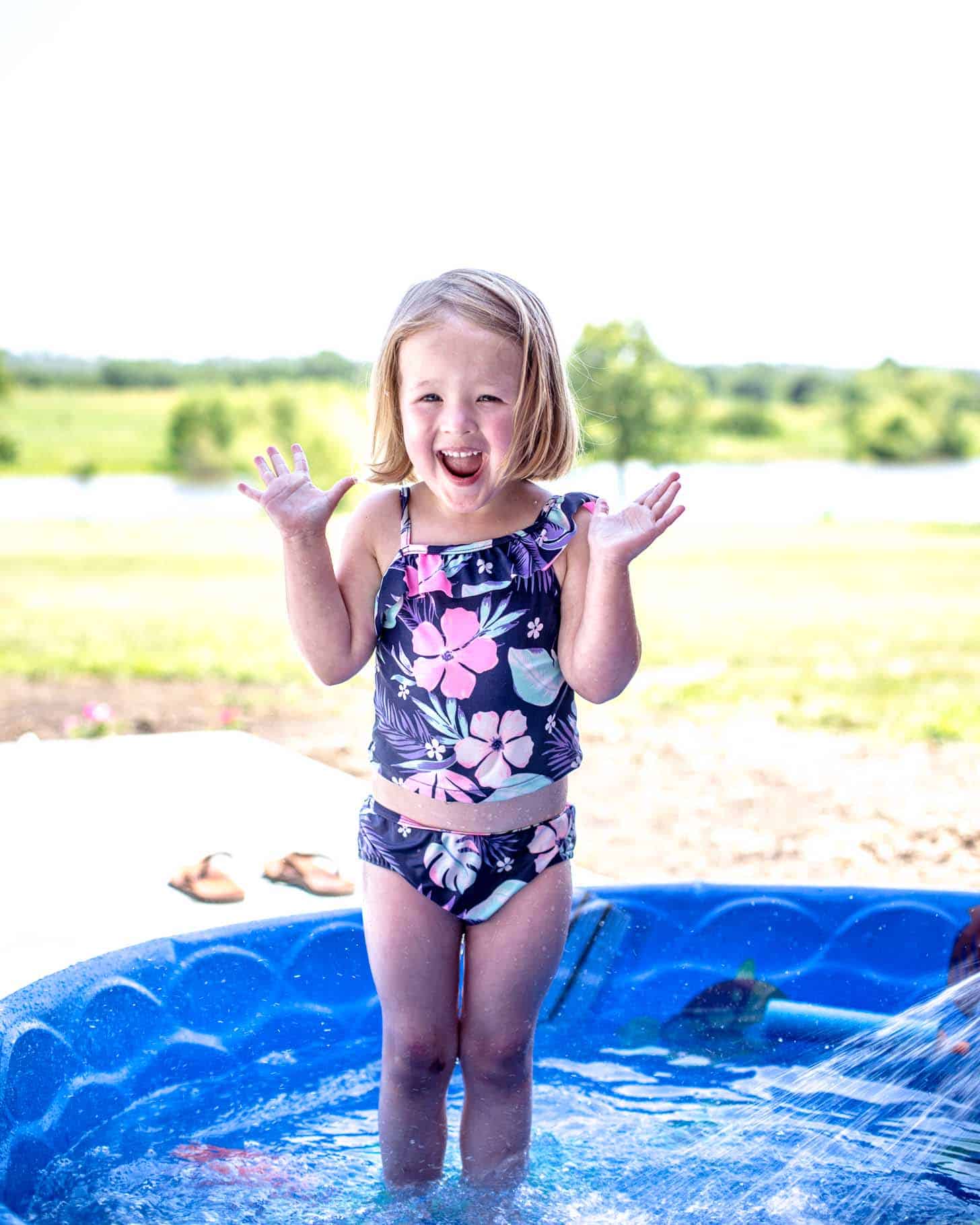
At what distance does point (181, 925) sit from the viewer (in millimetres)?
2525

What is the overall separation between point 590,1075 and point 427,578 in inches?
36.2

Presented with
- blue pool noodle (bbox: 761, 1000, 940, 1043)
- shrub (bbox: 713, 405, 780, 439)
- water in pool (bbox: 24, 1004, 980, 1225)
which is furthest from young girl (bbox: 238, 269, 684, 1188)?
shrub (bbox: 713, 405, 780, 439)

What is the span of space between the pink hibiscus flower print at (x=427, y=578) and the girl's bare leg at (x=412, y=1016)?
0.33 meters

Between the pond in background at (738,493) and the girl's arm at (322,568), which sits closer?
the girl's arm at (322,568)

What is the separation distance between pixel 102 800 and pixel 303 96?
703 centimetres

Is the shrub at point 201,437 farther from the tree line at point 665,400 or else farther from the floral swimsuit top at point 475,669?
the floral swimsuit top at point 475,669

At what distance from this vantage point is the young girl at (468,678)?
154cm

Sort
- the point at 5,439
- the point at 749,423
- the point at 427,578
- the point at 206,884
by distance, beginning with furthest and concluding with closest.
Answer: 1. the point at 749,423
2. the point at 5,439
3. the point at 206,884
4. the point at 427,578

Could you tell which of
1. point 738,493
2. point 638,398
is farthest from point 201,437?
point 738,493

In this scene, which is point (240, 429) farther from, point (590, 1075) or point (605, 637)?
point (605, 637)

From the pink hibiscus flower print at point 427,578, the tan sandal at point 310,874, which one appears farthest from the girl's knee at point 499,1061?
the tan sandal at point 310,874

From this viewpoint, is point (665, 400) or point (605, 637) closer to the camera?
point (605, 637)

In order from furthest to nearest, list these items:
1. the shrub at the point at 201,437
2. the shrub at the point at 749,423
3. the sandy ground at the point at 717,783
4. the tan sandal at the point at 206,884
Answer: the shrub at the point at 749,423, the shrub at the point at 201,437, the sandy ground at the point at 717,783, the tan sandal at the point at 206,884

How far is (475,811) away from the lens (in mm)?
1554
